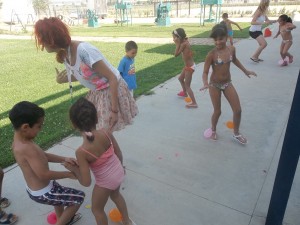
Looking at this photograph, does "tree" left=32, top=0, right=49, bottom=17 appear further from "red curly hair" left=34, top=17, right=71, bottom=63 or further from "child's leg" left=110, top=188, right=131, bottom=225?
"child's leg" left=110, top=188, right=131, bottom=225

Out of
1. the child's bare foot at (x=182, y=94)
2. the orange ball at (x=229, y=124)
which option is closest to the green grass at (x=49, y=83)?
the child's bare foot at (x=182, y=94)

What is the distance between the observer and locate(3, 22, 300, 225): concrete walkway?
270 centimetres

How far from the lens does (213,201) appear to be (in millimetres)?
2826

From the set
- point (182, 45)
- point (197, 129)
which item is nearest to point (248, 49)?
point (182, 45)

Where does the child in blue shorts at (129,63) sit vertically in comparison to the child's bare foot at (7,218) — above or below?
above

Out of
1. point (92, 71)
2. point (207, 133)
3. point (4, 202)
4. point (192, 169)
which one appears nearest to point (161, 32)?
point (207, 133)

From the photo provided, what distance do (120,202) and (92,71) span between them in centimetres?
120

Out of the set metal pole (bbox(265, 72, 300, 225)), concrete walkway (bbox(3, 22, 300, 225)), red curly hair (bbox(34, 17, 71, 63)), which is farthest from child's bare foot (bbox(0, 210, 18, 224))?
metal pole (bbox(265, 72, 300, 225))

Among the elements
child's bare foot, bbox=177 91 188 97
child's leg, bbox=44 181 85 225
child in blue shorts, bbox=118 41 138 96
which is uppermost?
child in blue shorts, bbox=118 41 138 96

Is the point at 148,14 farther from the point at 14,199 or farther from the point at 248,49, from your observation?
the point at 14,199

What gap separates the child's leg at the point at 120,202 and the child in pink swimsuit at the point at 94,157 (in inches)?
4.6

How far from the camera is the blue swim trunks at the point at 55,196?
2.21 meters

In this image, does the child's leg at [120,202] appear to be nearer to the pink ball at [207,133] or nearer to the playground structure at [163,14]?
the pink ball at [207,133]

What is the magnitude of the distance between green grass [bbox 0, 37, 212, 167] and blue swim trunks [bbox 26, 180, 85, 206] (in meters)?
1.72
